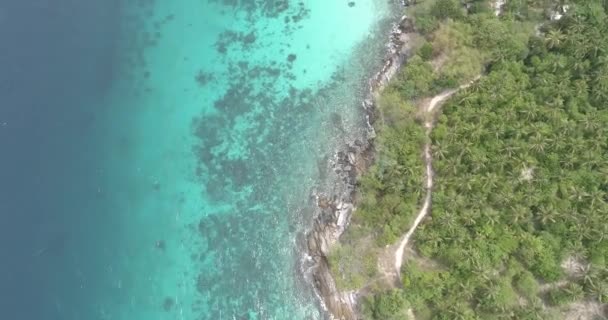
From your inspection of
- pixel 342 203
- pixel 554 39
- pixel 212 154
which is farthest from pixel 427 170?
pixel 212 154

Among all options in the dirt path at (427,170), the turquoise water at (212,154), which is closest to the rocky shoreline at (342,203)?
the turquoise water at (212,154)

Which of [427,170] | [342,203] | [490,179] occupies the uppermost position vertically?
[490,179]

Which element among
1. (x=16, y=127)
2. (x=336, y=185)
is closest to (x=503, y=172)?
(x=336, y=185)

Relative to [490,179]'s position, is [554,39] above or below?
above

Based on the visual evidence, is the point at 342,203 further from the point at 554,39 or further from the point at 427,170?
the point at 554,39

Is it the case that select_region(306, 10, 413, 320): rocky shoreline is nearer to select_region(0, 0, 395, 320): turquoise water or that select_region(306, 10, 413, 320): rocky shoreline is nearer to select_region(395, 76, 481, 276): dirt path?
select_region(0, 0, 395, 320): turquoise water

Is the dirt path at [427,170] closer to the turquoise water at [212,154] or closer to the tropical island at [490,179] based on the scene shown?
the tropical island at [490,179]

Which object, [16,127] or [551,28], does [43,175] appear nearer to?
[16,127]
